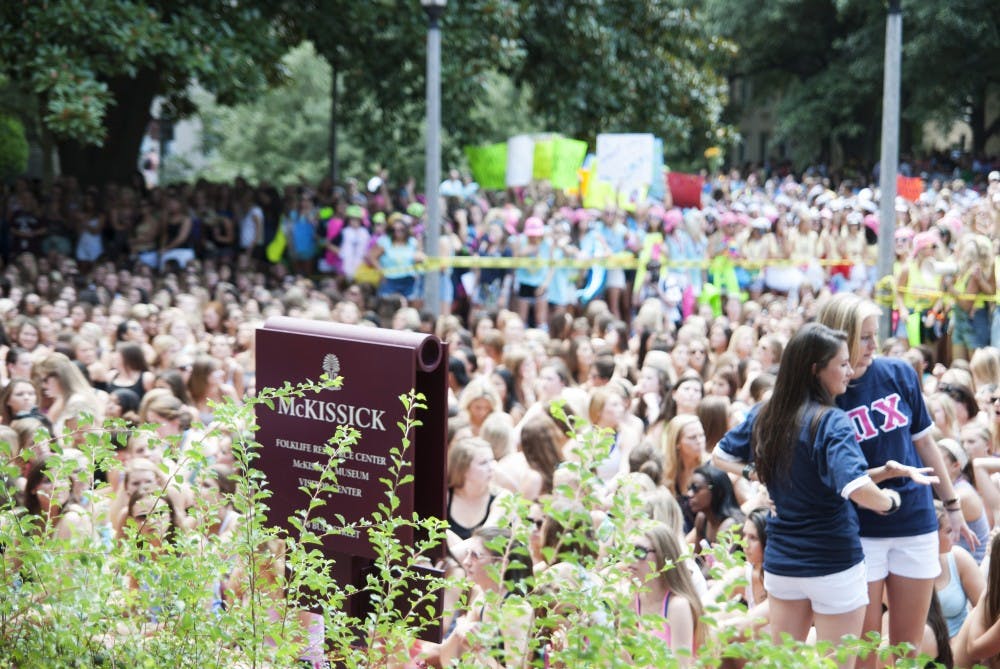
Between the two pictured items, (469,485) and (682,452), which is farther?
(682,452)

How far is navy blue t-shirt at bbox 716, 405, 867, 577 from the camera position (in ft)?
17.1

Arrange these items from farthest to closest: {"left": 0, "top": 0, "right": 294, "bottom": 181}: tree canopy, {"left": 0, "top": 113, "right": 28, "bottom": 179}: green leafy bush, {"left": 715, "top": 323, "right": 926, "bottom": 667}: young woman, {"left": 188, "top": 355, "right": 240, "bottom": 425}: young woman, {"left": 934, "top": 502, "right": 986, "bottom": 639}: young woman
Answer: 1. {"left": 0, "top": 113, "right": 28, "bottom": 179}: green leafy bush
2. {"left": 0, "top": 0, "right": 294, "bottom": 181}: tree canopy
3. {"left": 188, "top": 355, "right": 240, "bottom": 425}: young woman
4. {"left": 934, "top": 502, "right": 986, "bottom": 639}: young woman
5. {"left": 715, "top": 323, "right": 926, "bottom": 667}: young woman

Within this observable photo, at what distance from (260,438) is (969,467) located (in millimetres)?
4228

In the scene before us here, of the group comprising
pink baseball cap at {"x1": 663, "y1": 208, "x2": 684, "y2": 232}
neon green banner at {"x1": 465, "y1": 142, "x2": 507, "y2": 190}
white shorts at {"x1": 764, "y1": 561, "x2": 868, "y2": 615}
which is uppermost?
neon green banner at {"x1": 465, "y1": 142, "x2": 507, "y2": 190}

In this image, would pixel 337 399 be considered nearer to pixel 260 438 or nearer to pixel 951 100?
pixel 260 438

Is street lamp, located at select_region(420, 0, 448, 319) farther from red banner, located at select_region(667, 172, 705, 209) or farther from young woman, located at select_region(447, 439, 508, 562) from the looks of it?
young woman, located at select_region(447, 439, 508, 562)

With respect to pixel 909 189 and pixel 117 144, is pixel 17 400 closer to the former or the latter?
Answer: pixel 117 144

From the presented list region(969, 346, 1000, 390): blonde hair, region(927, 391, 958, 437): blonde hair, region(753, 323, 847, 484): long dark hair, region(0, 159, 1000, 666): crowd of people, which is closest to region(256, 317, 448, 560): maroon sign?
region(0, 159, 1000, 666): crowd of people

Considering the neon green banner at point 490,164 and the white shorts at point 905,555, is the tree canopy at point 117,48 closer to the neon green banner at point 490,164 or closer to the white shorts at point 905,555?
the neon green banner at point 490,164

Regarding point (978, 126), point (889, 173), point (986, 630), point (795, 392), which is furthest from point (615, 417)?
point (978, 126)

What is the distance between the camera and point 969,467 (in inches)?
305

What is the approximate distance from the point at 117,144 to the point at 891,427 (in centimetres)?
1842

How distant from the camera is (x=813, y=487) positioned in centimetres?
537

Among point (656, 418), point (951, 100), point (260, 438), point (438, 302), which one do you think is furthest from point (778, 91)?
point (260, 438)
